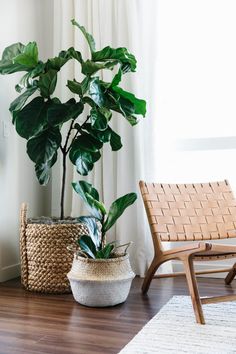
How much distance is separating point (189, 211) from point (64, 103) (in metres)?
1.01

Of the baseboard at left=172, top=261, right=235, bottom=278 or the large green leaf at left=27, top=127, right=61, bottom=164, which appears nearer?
the large green leaf at left=27, top=127, right=61, bottom=164

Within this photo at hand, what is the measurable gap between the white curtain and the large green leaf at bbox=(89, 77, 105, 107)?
549mm

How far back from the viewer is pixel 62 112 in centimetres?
252

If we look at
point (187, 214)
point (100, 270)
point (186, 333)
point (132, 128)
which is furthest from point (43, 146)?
point (186, 333)

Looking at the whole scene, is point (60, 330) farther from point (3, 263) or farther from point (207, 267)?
point (207, 267)

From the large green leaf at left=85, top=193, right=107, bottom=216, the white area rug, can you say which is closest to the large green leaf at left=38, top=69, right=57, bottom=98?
the large green leaf at left=85, top=193, right=107, bottom=216

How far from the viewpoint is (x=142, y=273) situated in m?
2.99

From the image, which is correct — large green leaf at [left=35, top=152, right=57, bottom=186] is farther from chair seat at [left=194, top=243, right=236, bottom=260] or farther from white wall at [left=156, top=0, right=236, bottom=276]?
chair seat at [left=194, top=243, right=236, bottom=260]

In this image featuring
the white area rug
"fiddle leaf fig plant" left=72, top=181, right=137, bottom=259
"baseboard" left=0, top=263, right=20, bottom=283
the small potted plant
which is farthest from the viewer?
"baseboard" left=0, top=263, right=20, bottom=283

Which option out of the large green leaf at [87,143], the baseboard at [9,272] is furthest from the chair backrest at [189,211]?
the baseboard at [9,272]

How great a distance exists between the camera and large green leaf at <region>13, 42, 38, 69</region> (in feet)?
8.06

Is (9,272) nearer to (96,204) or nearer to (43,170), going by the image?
(43,170)

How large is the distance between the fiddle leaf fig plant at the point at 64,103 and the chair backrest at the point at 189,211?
1.47 feet

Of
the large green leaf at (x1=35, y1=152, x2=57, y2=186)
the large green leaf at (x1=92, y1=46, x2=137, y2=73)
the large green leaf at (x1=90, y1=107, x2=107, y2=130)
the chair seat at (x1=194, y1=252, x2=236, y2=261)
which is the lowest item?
the chair seat at (x1=194, y1=252, x2=236, y2=261)
